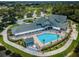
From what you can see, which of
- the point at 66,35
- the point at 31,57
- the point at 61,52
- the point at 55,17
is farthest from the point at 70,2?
the point at 31,57

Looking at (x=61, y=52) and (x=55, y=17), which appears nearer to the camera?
(x=61, y=52)

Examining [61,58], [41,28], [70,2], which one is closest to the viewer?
[61,58]

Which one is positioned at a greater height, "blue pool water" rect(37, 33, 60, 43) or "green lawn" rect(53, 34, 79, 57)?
"blue pool water" rect(37, 33, 60, 43)

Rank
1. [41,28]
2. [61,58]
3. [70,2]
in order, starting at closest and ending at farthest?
[61,58], [41,28], [70,2]

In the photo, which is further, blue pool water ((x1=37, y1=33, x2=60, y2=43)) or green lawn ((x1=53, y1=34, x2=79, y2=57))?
blue pool water ((x1=37, y1=33, x2=60, y2=43))

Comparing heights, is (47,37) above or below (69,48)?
above

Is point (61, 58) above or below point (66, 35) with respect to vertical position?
below

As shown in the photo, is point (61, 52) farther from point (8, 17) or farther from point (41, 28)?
point (8, 17)

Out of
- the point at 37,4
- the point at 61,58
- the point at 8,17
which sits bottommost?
the point at 61,58
